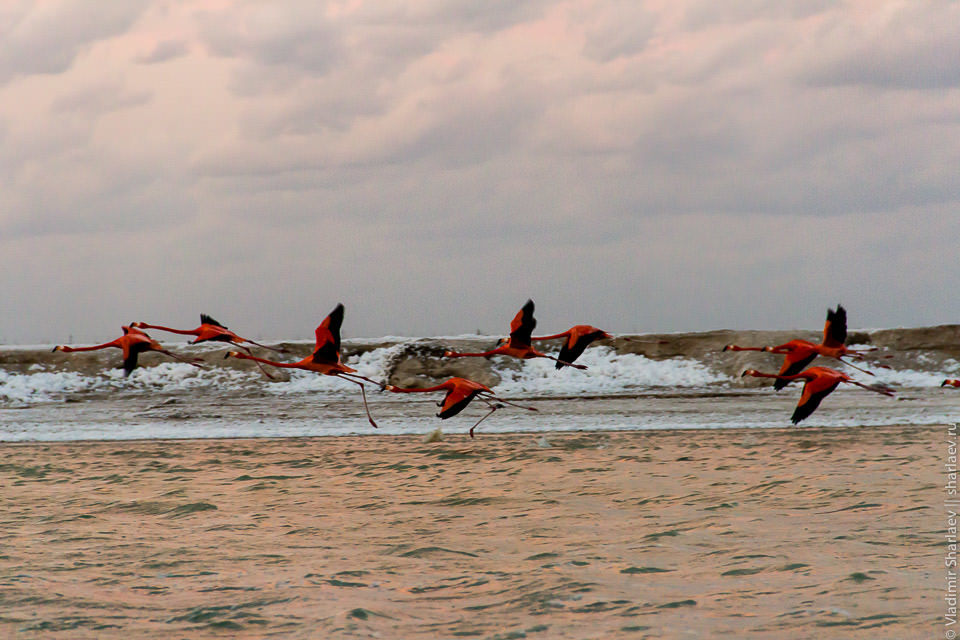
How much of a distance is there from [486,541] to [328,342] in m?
2.19

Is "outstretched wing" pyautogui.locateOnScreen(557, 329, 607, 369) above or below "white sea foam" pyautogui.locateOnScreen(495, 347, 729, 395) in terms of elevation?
above

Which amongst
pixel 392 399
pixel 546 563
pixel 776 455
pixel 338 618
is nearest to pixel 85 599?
pixel 338 618

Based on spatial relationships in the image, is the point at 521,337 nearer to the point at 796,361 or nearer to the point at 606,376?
the point at 796,361

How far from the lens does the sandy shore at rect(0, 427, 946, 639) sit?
5.71 m

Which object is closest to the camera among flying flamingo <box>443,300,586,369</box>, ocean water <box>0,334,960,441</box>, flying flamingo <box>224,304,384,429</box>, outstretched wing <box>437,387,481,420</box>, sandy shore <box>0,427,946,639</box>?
sandy shore <box>0,427,946,639</box>

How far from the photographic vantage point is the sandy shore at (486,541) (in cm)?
571

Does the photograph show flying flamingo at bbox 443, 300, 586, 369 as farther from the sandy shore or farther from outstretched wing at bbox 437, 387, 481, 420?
the sandy shore

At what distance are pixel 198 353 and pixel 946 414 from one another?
14.2 metres

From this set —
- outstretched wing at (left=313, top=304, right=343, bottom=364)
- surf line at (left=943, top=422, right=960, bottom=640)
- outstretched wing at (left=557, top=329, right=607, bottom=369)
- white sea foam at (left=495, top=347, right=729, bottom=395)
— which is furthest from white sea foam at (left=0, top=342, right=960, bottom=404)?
outstretched wing at (left=313, top=304, right=343, bottom=364)

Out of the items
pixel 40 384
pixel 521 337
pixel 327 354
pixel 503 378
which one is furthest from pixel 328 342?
pixel 40 384

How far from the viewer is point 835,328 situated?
8.72 meters

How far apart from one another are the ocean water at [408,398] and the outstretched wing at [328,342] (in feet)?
21.0

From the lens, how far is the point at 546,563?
23.5ft

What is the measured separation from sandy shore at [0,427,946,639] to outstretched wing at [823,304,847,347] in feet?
4.76
